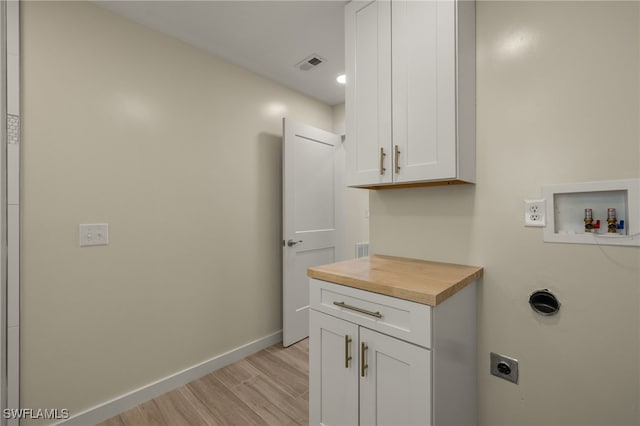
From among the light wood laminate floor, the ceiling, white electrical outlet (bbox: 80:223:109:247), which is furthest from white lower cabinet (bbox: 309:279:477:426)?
the ceiling

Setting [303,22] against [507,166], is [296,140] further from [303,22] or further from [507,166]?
[507,166]

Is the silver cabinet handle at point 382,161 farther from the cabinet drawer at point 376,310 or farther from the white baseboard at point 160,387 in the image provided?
the white baseboard at point 160,387

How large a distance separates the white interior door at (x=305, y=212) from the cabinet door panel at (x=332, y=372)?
1225 mm

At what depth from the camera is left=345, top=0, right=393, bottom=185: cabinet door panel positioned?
1440 millimetres

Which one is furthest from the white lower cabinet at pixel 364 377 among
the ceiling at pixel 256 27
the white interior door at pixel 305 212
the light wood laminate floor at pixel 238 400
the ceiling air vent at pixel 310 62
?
the ceiling air vent at pixel 310 62

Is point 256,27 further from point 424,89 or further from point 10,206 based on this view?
point 10,206

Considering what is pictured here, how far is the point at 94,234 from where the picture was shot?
1673 millimetres

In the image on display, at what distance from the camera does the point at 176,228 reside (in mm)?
2023

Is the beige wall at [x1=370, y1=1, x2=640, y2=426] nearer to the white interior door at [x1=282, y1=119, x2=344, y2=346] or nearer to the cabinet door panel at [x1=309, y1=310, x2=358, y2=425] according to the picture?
the cabinet door panel at [x1=309, y1=310, x2=358, y2=425]

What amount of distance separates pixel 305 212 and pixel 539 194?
1.86 meters

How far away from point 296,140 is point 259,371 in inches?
77.3

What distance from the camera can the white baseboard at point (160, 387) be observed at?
5.40 ft

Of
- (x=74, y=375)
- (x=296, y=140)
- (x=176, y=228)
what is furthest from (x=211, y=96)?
(x=74, y=375)

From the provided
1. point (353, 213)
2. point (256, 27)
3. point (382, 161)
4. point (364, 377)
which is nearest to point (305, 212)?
point (353, 213)
